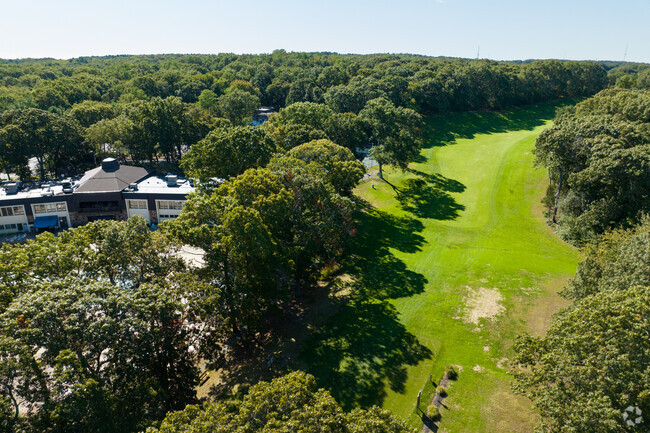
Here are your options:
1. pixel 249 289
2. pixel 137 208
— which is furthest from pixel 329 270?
pixel 137 208

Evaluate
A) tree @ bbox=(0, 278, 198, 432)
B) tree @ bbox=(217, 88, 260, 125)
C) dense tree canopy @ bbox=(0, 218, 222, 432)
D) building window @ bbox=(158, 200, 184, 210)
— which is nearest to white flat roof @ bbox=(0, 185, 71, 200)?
building window @ bbox=(158, 200, 184, 210)

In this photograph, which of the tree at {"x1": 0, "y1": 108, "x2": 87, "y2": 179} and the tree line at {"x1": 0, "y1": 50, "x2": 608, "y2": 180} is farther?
the tree line at {"x1": 0, "y1": 50, "x2": 608, "y2": 180}

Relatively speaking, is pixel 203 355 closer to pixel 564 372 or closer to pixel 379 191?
pixel 564 372

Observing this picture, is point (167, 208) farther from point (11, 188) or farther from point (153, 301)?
point (153, 301)

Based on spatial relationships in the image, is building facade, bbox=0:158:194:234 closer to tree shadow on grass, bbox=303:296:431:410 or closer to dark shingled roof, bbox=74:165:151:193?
dark shingled roof, bbox=74:165:151:193

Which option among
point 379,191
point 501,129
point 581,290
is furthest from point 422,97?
point 581,290

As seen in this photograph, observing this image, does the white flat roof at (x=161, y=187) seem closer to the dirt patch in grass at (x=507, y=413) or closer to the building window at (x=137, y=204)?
the building window at (x=137, y=204)
